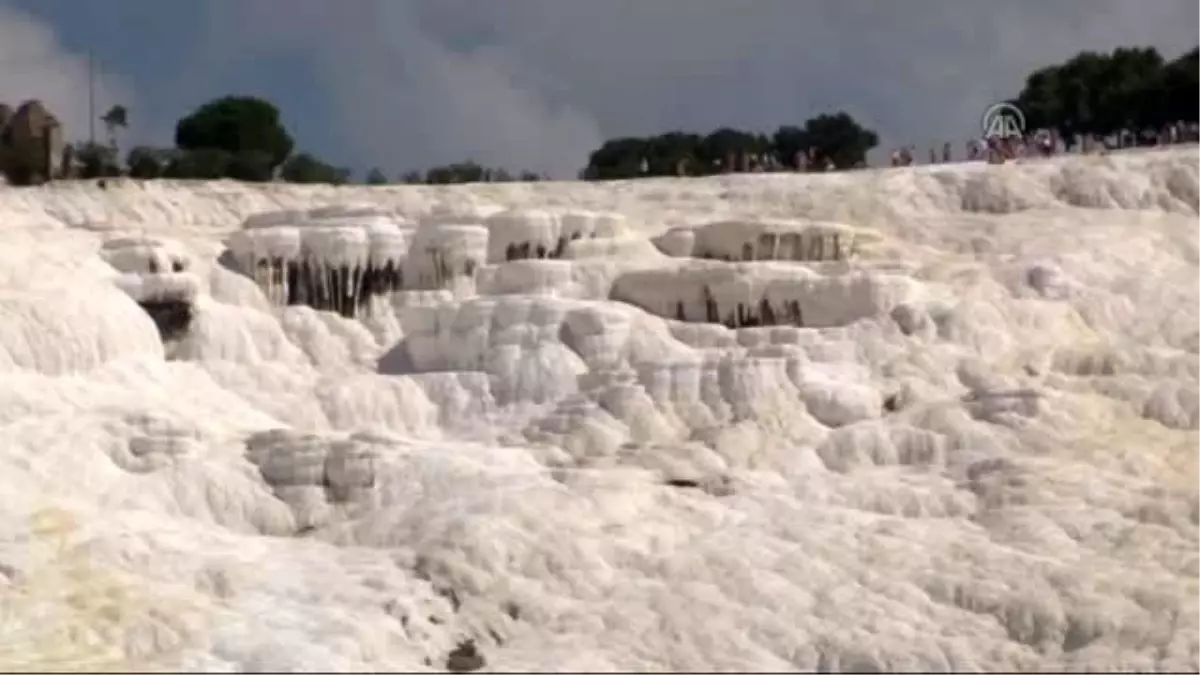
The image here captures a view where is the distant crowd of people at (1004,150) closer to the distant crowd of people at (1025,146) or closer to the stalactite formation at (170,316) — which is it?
the distant crowd of people at (1025,146)

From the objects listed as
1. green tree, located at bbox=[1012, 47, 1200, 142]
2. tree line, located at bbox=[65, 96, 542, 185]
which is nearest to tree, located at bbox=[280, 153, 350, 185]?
tree line, located at bbox=[65, 96, 542, 185]

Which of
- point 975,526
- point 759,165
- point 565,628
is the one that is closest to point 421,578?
point 565,628

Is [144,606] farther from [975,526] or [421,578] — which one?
[975,526]

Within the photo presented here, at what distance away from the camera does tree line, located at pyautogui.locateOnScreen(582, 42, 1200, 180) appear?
46719 millimetres

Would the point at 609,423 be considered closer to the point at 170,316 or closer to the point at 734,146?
the point at 170,316

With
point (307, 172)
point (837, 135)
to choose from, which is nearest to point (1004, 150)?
point (307, 172)

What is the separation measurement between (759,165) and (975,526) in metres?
18.4

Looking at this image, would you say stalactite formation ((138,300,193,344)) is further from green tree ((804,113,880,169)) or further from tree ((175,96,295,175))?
green tree ((804,113,880,169))

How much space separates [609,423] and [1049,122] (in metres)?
34.2

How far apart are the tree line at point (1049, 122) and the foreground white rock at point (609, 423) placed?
402 inches

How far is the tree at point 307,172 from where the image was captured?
3997cm

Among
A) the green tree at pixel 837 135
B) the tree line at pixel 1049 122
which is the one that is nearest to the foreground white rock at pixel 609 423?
the tree line at pixel 1049 122

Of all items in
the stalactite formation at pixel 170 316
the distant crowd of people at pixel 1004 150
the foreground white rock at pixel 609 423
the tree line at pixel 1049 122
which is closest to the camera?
the foreground white rock at pixel 609 423

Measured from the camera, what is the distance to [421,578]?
61.9 feet
